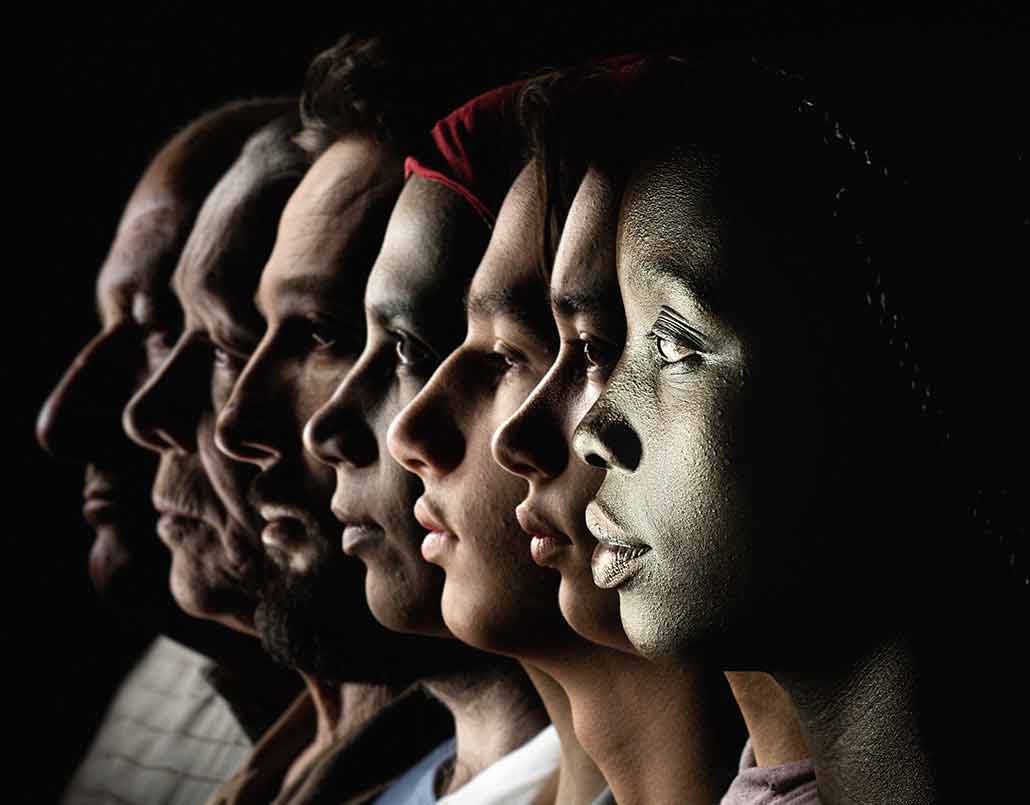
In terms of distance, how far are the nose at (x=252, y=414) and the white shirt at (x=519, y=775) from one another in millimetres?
425

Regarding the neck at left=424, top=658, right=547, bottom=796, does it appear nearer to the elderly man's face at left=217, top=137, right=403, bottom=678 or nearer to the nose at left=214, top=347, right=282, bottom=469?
the elderly man's face at left=217, top=137, right=403, bottom=678

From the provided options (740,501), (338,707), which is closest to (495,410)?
(740,501)

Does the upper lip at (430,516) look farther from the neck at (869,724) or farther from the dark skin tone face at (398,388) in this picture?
the neck at (869,724)

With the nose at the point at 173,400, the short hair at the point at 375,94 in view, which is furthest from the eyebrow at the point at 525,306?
the nose at the point at 173,400

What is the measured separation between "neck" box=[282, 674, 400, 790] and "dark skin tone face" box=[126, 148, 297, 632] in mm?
143

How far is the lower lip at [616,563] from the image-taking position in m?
0.98

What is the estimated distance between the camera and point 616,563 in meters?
1.01

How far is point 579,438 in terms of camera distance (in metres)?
1.01

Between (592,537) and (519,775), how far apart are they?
18.6 inches

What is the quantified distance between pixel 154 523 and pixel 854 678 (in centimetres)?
157

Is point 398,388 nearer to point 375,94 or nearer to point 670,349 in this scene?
point 375,94

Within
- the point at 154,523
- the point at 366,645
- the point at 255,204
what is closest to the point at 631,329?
the point at 366,645

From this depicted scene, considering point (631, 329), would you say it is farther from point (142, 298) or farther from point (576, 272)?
point (142, 298)

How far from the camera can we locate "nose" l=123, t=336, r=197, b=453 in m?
1.95
